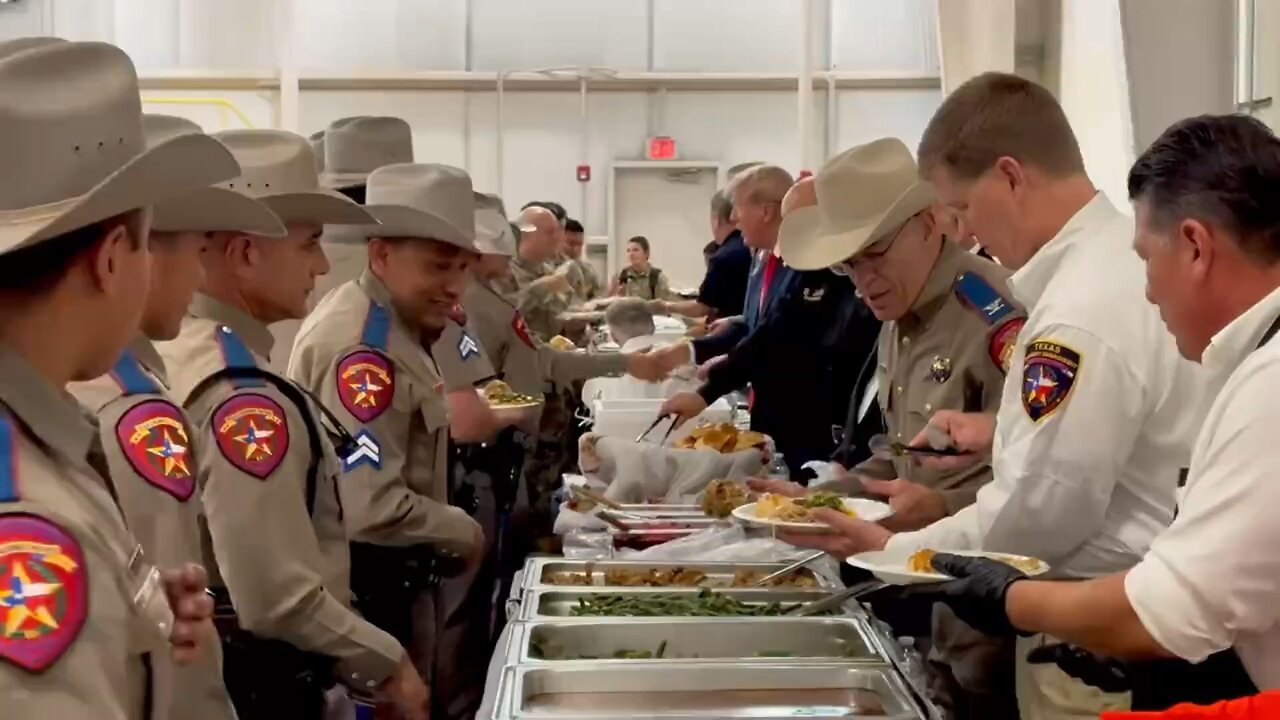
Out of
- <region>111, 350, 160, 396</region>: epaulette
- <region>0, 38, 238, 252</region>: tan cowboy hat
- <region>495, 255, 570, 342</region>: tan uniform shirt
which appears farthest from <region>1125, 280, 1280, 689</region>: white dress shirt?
<region>495, 255, 570, 342</region>: tan uniform shirt

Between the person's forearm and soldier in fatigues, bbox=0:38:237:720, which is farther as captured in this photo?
the person's forearm

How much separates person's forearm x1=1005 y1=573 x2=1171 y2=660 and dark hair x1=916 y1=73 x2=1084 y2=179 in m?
0.64

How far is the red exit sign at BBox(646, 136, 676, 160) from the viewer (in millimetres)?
9945

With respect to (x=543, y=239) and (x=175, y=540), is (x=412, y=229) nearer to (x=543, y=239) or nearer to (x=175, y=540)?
(x=175, y=540)

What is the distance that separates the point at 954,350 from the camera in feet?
7.23

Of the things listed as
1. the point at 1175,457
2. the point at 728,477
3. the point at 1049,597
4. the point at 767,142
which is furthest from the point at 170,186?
the point at 767,142

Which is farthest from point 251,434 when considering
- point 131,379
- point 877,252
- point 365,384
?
point 877,252

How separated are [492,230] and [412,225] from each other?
1330 millimetres

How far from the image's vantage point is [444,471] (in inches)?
95.4

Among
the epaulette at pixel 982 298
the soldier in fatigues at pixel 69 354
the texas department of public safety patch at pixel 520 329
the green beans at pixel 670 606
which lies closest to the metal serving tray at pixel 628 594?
the green beans at pixel 670 606

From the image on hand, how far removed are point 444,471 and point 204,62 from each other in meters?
8.29

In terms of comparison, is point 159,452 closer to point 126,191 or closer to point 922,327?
point 126,191

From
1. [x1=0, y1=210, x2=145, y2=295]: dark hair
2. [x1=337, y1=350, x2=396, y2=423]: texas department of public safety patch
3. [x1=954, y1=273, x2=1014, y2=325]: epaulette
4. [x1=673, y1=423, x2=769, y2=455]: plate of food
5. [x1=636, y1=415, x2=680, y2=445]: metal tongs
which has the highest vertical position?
[x1=0, y1=210, x2=145, y2=295]: dark hair

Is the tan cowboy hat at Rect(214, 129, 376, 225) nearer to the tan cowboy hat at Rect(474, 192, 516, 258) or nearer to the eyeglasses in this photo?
the eyeglasses
